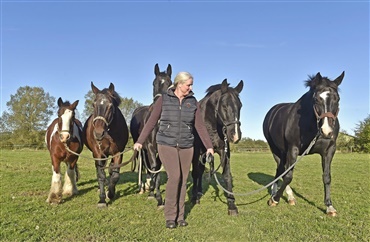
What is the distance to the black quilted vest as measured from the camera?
15.5 ft

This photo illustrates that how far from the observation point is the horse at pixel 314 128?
5.11 m

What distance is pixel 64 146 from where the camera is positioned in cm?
688

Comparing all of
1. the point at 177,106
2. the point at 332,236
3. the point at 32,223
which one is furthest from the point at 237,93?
the point at 32,223

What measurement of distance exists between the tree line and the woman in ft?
115

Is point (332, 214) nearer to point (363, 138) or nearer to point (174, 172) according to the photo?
point (174, 172)

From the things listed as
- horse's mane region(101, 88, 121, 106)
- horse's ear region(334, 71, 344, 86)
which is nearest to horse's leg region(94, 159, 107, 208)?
horse's mane region(101, 88, 121, 106)

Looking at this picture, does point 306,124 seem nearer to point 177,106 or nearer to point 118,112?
point 177,106

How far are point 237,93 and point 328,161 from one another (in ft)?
7.57

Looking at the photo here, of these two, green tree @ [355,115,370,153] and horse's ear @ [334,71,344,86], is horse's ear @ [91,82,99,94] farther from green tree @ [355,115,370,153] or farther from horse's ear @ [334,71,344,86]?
green tree @ [355,115,370,153]

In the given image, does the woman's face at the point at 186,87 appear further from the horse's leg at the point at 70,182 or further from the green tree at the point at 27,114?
the green tree at the point at 27,114

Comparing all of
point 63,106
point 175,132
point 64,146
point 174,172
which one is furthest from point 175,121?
point 64,146

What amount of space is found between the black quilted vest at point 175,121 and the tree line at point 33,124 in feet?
115

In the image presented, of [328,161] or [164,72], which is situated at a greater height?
[164,72]

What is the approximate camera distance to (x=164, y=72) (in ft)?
23.6
